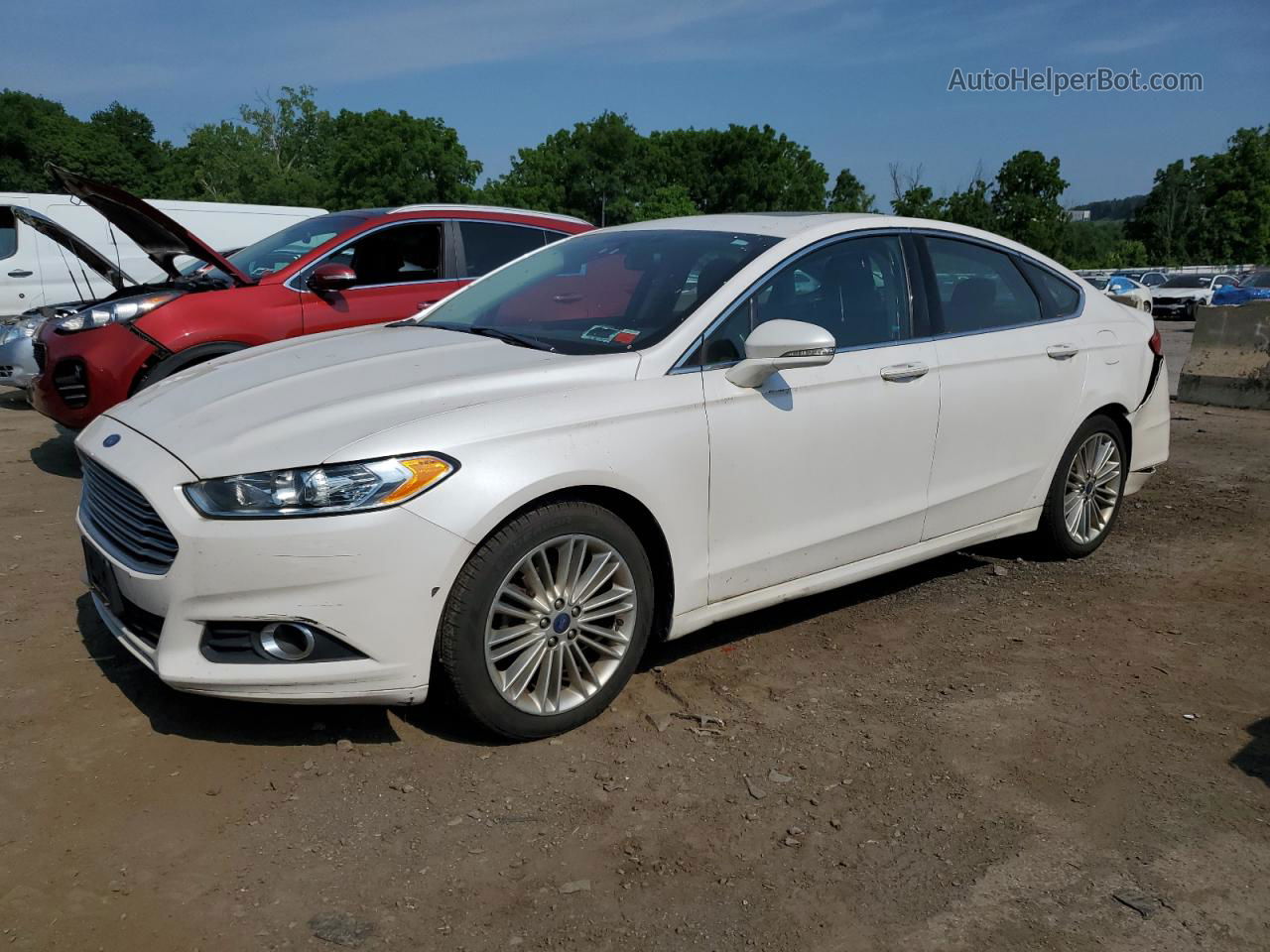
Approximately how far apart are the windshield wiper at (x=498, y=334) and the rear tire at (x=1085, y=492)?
267 centimetres

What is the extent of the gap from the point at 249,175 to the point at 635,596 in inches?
2980

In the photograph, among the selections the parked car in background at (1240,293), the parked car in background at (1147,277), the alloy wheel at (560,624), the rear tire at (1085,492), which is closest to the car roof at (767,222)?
the rear tire at (1085,492)

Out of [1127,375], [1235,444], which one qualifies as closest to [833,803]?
[1127,375]

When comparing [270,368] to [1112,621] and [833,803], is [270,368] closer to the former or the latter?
[833,803]

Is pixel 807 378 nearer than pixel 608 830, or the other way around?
pixel 608 830

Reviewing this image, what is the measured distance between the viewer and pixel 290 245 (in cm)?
720

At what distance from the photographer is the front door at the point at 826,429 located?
145 inches

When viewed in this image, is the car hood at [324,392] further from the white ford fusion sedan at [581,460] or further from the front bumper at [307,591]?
the front bumper at [307,591]

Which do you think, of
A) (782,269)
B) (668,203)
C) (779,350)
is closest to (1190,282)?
(668,203)

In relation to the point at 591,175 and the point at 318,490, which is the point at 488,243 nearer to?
the point at 318,490

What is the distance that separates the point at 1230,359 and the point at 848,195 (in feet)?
189

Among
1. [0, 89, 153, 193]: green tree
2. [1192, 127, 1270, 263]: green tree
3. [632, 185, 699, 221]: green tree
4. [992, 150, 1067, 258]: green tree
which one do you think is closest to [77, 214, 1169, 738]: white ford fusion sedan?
[992, 150, 1067, 258]: green tree

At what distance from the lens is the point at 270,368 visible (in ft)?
12.2

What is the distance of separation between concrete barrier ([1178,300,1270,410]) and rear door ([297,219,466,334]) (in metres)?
7.49
